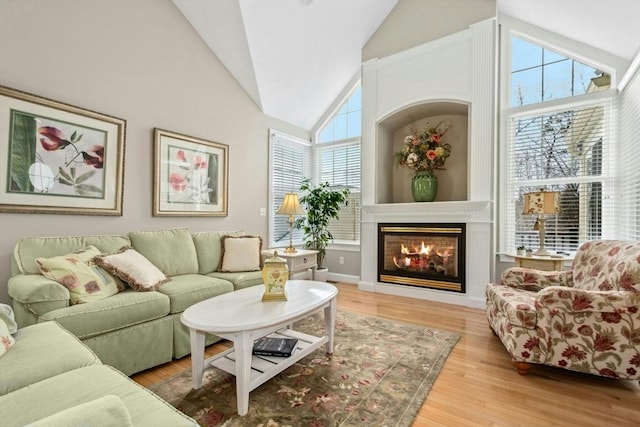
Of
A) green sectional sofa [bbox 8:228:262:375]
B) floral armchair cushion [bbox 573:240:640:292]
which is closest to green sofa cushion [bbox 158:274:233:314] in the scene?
green sectional sofa [bbox 8:228:262:375]

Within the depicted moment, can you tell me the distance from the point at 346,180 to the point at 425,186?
58.9 inches

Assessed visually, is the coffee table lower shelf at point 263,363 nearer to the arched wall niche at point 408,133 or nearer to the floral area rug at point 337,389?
the floral area rug at point 337,389

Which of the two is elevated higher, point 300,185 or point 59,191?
point 300,185

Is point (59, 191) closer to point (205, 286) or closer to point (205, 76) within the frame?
point (205, 286)

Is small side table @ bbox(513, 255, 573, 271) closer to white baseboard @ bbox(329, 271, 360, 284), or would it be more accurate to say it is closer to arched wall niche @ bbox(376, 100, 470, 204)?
arched wall niche @ bbox(376, 100, 470, 204)

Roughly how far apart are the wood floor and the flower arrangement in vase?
2016mm

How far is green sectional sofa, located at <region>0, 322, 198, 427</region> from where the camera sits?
0.70 meters

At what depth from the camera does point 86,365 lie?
1298 mm

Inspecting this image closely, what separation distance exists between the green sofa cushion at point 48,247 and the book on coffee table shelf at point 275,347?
1.54 meters

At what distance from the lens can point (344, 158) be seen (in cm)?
526

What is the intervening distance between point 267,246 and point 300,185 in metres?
1.31

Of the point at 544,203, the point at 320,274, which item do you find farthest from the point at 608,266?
the point at 320,274

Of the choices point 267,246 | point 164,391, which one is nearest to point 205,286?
point 164,391

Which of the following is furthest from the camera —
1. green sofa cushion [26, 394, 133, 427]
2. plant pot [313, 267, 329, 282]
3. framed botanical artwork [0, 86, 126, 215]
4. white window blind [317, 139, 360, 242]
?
white window blind [317, 139, 360, 242]
